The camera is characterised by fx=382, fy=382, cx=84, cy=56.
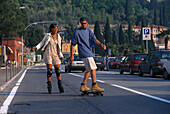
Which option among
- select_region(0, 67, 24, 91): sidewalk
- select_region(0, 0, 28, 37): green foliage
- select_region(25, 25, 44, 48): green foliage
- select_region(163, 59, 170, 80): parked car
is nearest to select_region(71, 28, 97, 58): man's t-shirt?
select_region(0, 67, 24, 91): sidewalk

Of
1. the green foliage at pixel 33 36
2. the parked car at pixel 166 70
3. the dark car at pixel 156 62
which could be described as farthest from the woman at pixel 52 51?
the green foliage at pixel 33 36

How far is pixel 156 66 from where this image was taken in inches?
849

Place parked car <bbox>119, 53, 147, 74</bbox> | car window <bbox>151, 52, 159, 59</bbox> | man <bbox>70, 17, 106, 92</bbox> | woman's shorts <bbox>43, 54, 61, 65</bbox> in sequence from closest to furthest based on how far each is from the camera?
man <bbox>70, 17, 106, 92</bbox>, woman's shorts <bbox>43, 54, 61, 65</bbox>, car window <bbox>151, 52, 159, 59</bbox>, parked car <bbox>119, 53, 147, 74</bbox>

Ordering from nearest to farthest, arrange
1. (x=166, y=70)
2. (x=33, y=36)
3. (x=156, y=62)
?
(x=166, y=70) < (x=156, y=62) < (x=33, y=36)

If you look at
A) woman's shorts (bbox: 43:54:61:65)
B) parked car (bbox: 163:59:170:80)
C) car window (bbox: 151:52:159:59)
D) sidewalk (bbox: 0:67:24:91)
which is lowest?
sidewalk (bbox: 0:67:24:91)

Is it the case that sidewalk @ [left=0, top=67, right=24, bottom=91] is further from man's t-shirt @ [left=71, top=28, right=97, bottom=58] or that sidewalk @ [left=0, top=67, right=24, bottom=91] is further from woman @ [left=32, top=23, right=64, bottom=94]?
man's t-shirt @ [left=71, top=28, right=97, bottom=58]

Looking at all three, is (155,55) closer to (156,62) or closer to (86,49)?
(156,62)

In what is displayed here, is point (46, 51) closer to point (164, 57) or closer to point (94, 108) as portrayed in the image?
point (94, 108)

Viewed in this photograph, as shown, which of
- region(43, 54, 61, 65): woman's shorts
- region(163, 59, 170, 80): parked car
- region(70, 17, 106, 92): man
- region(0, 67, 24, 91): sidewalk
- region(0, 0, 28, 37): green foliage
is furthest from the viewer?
region(0, 0, 28, 37): green foliage

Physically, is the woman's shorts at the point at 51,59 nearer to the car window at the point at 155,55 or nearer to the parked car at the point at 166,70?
the parked car at the point at 166,70

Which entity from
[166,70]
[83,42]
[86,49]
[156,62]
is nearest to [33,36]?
[156,62]

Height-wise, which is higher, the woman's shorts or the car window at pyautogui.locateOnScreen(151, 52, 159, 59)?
the car window at pyautogui.locateOnScreen(151, 52, 159, 59)

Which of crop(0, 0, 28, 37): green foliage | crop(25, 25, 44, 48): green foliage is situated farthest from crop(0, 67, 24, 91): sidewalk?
crop(25, 25, 44, 48): green foliage

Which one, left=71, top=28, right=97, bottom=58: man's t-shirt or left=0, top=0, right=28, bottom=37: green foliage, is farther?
left=0, top=0, right=28, bottom=37: green foliage
